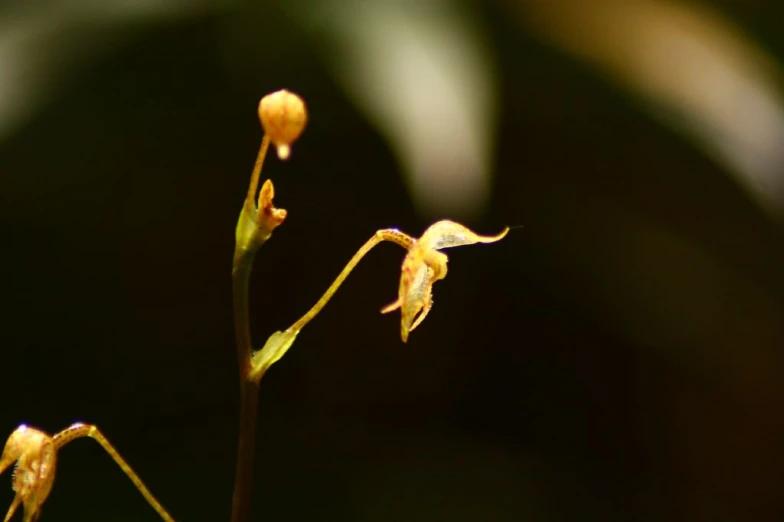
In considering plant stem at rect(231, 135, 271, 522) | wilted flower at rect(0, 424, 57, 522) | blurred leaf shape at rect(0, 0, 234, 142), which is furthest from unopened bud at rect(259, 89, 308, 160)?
blurred leaf shape at rect(0, 0, 234, 142)

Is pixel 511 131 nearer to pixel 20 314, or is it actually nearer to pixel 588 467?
pixel 588 467

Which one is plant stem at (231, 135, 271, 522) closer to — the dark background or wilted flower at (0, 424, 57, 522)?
wilted flower at (0, 424, 57, 522)

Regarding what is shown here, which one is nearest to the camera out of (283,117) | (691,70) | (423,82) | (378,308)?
(283,117)

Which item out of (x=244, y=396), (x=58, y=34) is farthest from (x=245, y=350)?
(x=58, y=34)

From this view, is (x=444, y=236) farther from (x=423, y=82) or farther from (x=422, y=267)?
(x=423, y=82)

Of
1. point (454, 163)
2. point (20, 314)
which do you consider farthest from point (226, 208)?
point (454, 163)

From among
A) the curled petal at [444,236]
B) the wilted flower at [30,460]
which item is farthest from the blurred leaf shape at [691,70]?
the wilted flower at [30,460]
